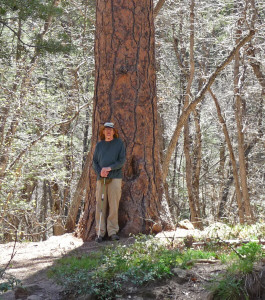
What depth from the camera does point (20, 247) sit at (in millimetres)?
8570

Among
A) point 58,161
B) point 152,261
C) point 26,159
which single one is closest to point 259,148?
point 58,161

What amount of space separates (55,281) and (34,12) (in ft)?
19.1

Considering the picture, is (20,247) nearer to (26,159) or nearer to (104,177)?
(104,177)

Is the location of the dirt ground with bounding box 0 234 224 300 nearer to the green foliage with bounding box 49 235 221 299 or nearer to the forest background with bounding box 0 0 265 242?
the green foliage with bounding box 49 235 221 299

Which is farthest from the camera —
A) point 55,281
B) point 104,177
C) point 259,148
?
point 259,148

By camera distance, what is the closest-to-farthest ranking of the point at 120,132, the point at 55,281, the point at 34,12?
the point at 55,281 → the point at 120,132 → the point at 34,12

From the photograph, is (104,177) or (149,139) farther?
(149,139)

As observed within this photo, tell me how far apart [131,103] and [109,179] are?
143 cm

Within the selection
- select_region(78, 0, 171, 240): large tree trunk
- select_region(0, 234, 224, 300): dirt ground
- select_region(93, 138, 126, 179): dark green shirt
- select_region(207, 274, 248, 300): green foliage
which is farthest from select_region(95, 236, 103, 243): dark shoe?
select_region(207, 274, 248, 300): green foliage

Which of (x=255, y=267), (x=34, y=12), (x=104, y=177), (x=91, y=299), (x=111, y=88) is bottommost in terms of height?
(x=91, y=299)

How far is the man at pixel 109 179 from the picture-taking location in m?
7.64

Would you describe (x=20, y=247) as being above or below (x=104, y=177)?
below

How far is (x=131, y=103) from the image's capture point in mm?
8211

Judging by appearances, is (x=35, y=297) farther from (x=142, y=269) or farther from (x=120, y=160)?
(x=120, y=160)
